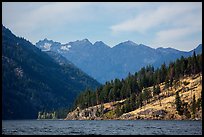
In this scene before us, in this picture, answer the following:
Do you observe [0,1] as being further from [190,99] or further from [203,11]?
[190,99]

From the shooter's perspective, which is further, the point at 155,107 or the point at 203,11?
the point at 155,107

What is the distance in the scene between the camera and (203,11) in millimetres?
39281

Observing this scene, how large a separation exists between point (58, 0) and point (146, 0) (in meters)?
9.68

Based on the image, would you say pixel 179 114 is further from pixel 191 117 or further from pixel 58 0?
pixel 58 0

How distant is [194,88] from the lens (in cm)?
19925

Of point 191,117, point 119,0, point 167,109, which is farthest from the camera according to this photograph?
point 167,109

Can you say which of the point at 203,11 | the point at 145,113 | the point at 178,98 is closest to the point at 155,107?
the point at 145,113

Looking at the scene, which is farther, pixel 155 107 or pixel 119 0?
pixel 155 107

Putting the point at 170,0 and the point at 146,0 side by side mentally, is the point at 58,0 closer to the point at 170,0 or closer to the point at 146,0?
the point at 146,0

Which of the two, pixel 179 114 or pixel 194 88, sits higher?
pixel 194 88

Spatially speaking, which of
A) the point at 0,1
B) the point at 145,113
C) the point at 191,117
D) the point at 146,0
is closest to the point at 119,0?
the point at 146,0

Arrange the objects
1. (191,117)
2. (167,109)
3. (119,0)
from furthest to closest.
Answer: (167,109), (191,117), (119,0)

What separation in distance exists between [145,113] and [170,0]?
165813mm

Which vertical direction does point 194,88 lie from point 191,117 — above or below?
above
